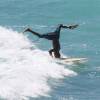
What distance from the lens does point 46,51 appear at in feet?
94.5

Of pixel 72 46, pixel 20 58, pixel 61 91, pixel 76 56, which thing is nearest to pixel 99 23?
pixel 72 46

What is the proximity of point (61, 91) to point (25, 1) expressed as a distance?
76.4ft

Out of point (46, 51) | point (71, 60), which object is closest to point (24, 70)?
point (71, 60)

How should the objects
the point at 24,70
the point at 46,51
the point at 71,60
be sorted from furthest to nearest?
1. the point at 46,51
2. the point at 71,60
3. the point at 24,70

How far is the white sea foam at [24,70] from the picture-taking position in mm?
20375

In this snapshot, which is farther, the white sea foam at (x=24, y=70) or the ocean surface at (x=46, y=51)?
the ocean surface at (x=46, y=51)

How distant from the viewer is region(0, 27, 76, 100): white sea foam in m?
20.4

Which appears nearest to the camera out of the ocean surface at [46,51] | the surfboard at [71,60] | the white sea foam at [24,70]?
the white sea foam at [24,70]

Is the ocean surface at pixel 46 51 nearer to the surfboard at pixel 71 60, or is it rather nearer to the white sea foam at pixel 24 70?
the white sea foam at pixel 24 70

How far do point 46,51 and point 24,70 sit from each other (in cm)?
560

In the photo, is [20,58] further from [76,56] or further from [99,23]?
Result: [99,23]

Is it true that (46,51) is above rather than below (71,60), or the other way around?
above

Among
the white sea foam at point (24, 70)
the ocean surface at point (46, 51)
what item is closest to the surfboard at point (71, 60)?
the ocean surface at point (46, 51)

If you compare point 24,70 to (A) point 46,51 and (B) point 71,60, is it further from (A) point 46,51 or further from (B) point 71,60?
(A) point 46,51
